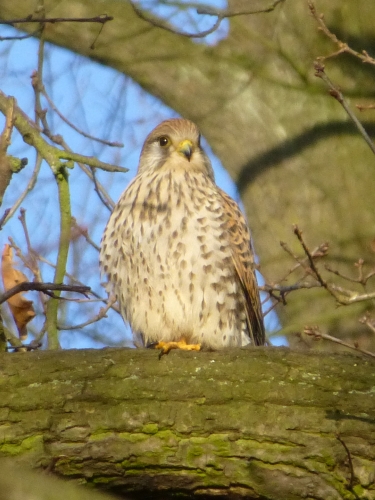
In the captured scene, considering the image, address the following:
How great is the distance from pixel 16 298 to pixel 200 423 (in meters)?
0.99

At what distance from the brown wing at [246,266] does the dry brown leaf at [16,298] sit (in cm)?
115

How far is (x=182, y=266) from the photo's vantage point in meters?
3.87

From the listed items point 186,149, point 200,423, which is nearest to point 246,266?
point 186,149

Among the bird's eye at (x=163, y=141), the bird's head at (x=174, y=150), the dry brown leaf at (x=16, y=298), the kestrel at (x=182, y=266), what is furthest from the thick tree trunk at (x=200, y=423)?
the bird's eye at (x=163, y=141)

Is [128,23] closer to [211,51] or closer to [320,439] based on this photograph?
[211,51]

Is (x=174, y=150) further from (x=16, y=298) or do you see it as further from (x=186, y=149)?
(x=16, y=298)

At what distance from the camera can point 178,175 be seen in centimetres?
435

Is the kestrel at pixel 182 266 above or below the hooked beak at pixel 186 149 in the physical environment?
below

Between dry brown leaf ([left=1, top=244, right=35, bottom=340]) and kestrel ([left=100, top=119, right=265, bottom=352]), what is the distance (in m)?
0.66

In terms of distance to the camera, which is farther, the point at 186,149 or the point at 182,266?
the point at 186,149

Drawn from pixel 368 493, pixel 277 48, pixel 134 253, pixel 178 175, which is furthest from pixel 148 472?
pixel 277 48

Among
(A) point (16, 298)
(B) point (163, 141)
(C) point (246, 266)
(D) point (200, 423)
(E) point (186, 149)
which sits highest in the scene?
(B) point (163, 141)

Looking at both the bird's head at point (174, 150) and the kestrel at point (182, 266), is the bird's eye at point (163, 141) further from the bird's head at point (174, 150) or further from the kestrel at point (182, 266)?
the kestrel at point (182, 266)

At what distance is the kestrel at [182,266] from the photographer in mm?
3893
